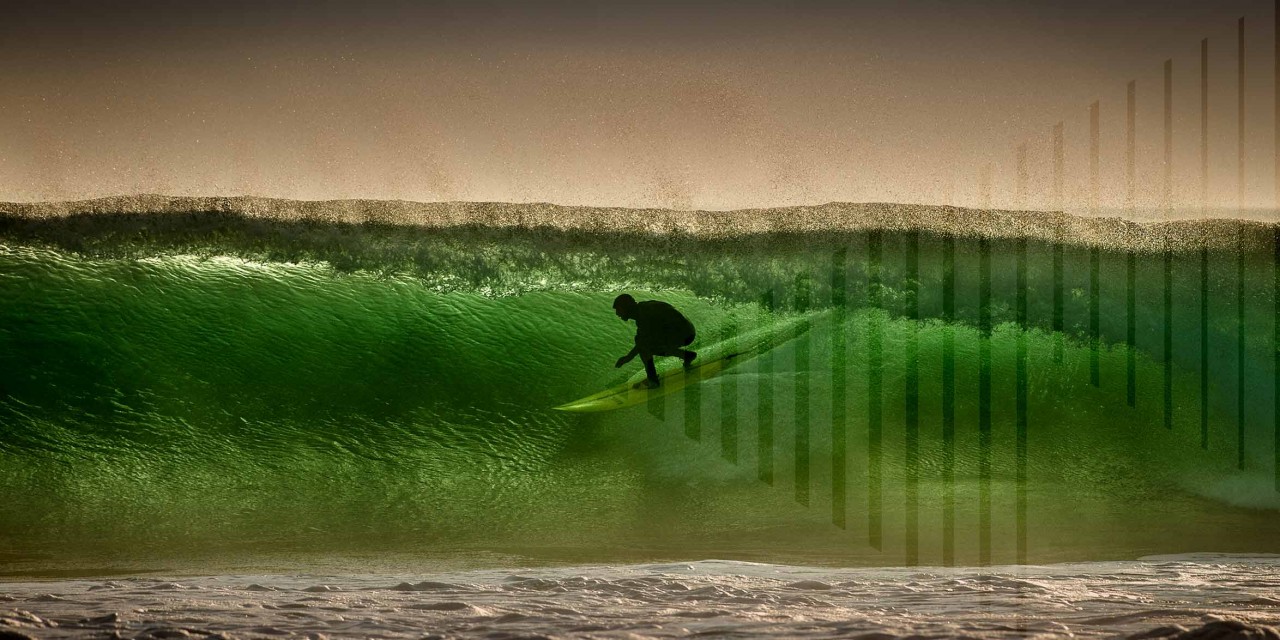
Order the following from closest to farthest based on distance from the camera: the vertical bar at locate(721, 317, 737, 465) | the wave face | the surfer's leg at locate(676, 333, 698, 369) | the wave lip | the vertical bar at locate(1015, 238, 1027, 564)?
the wave face, the vertical bar at locate(1015, 238, 1027, 564), the surfer's leg at locate(676, 333, 698, 369), the vertical bar at locate(721, 317, 737, 465), the wave lip

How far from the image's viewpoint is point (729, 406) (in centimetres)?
588

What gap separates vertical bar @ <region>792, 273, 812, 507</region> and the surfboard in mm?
719

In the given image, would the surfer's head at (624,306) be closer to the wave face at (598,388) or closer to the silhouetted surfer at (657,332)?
the silhouetted surfer at (657,332)

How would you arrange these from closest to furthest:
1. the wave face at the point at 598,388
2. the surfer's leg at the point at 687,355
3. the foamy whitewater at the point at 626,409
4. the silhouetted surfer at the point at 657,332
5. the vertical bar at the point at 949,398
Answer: the foamy whitewater at the point at 626,409 < the wave face at the point at 598,388 < the vertical bar at the point at 949,398 < the silhouetted surfer at the point at 657,332 < the surfer's leg at the point at 687,355

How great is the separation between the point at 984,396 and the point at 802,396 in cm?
128

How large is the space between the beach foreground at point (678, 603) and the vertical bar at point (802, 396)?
58.3 inches

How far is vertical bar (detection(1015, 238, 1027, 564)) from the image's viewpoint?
16.5ft

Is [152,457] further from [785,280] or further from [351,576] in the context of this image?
[785,280]

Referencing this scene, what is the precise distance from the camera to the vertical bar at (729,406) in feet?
18.3

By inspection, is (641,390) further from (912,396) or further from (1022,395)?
(1022,395)

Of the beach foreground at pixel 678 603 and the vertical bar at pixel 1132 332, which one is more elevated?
the vertical bar at pixel 1132 332

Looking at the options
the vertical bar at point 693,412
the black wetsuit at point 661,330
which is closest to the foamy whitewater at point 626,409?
the vertical bar at point 693,412

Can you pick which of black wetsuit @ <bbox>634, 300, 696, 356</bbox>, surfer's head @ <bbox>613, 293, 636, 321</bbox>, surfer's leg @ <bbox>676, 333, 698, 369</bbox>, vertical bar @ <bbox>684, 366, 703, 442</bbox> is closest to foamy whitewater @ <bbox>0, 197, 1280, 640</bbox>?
vertical bar @ <bbox>684, 366, 703, 442</bbox>
